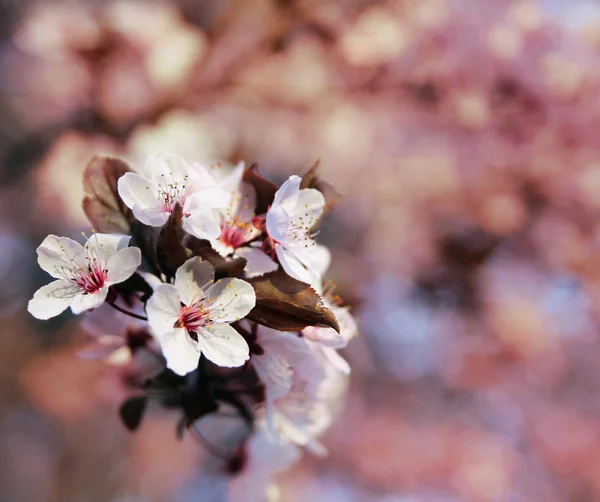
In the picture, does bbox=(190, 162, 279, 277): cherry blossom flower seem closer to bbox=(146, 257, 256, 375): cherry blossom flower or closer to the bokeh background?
bbox=(146, 257, 256, 375): cherry blossom flower

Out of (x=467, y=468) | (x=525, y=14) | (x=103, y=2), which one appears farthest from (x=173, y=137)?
(x=467, y=468)

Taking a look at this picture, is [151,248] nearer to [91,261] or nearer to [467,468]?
[91,261]

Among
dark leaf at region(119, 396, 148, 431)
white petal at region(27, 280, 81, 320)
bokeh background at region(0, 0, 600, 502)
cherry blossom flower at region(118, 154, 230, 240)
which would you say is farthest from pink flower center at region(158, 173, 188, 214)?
bokeh background at region(0, 0, 600, 502)

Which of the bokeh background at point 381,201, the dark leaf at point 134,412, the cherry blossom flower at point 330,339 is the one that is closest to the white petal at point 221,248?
the cherry blossom flower at point 330,339

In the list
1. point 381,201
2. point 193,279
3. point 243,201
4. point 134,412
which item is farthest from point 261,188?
point 381,201

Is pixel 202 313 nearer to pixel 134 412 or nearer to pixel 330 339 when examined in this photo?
pixel 330 339

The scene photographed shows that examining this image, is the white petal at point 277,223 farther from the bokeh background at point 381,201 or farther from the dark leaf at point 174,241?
the bokeh background at point 381,201
